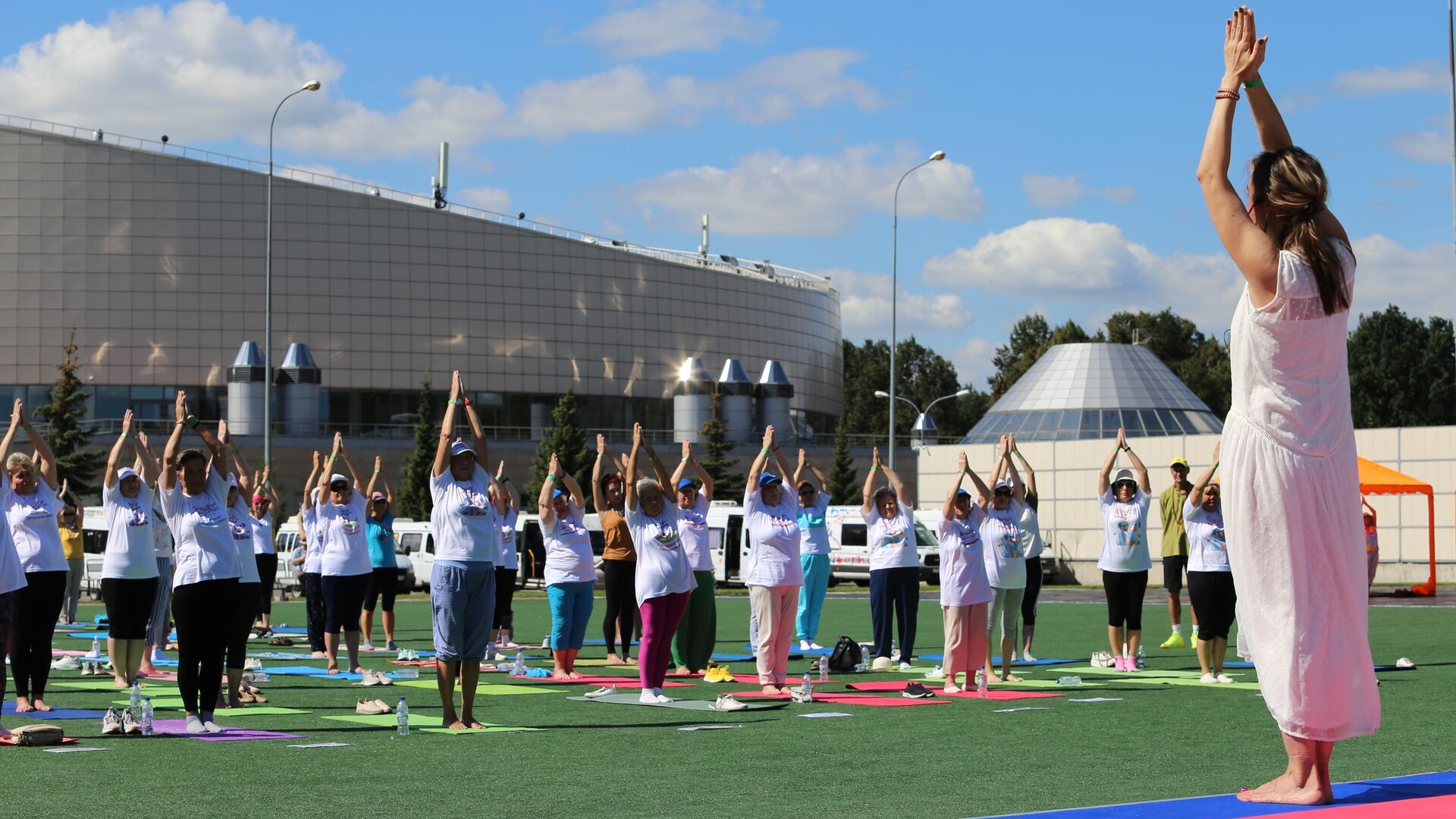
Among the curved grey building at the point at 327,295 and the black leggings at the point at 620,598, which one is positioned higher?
the curved grey building at the point at 327,295

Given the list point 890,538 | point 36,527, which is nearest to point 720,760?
point 36,527

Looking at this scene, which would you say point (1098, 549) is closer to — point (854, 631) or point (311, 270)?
point (854, 631)

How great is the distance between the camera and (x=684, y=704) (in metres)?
12.6

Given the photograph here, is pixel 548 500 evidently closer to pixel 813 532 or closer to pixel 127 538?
pixel 813 532

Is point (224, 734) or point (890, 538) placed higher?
point (890, 538)

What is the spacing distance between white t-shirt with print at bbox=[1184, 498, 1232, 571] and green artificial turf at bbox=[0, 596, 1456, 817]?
53.8 inches

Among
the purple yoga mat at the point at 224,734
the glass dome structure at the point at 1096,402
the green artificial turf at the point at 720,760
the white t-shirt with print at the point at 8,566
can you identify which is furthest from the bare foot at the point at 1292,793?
the glass dome structure at the point at 1096,402

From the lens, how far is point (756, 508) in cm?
1426

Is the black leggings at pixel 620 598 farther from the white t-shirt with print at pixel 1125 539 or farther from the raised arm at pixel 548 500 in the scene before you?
the white t-shirt with print at pixel 1125 539

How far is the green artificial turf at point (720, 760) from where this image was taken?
7.45 metres

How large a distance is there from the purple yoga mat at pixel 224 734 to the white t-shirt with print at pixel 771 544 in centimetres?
469

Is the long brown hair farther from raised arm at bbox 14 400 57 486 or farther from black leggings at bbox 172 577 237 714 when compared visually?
raised arm at bbox 14 400 57 486

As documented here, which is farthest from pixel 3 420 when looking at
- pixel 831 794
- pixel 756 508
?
pixel 831 794

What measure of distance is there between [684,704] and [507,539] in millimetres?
6786
